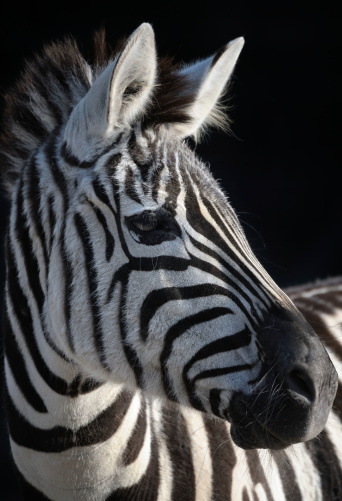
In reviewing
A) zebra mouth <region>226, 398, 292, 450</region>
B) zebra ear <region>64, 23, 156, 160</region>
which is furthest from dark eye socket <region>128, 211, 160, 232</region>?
zebra mouth <region>226, 398, 292, 450</region>

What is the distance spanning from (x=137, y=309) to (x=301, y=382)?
0.66 meters

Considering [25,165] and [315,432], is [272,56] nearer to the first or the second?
[25,165]

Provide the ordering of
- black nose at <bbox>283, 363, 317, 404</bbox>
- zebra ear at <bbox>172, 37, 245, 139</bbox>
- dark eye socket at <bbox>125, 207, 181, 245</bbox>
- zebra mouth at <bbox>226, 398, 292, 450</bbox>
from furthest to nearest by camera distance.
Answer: zebra ear at <bbox>172, 37, 245, 139</bbox>, dark eye socket at <bbox>125, 207, 181, 245</bbox>, zebra mouth at <bbox>226, 398, 292, 450</bbox>, black nose at <bbox>283, 363, 317, 404</bbox>

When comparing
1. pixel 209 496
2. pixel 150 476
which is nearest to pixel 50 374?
pixel 150 476

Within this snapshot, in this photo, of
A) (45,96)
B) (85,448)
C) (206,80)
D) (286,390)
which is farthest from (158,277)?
(45,96)

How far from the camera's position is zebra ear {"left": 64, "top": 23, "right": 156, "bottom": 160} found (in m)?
2.40

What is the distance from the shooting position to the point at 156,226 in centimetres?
240

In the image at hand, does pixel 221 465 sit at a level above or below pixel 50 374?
below

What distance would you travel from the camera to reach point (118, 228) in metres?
2.45

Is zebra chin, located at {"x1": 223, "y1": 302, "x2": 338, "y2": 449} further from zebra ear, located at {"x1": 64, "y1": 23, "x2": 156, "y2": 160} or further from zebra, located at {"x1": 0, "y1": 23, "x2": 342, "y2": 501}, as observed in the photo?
zebra ear, located at {"x1": 64, "y1": 23, "x2": 156, "y2": 160}

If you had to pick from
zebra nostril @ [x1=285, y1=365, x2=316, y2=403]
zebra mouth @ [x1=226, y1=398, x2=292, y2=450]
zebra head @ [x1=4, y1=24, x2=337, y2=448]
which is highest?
zebra head @ [x1=4, y1=24, x2=337, y2=448]

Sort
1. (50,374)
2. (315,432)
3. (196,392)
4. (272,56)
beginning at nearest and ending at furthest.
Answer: (315,432), (196,392), (50,374), (272,56)

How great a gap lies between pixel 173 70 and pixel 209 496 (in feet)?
6.28

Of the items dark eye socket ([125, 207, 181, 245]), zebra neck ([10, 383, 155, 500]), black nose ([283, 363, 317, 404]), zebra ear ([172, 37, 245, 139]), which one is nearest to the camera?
black nose ([283, 363, 317, 404])
